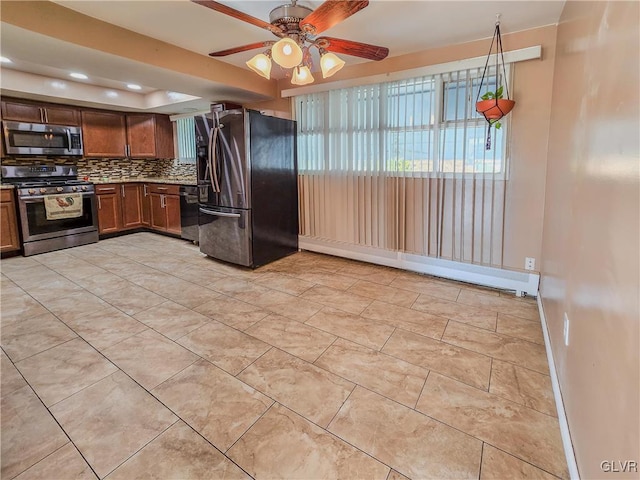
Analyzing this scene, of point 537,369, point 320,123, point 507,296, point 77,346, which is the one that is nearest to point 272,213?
point 320,123

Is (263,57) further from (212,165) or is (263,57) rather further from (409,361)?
(409,361)

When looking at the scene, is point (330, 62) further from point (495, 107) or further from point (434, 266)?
point (434, 266)

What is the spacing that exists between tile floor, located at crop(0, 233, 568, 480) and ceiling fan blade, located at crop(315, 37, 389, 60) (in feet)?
6.39

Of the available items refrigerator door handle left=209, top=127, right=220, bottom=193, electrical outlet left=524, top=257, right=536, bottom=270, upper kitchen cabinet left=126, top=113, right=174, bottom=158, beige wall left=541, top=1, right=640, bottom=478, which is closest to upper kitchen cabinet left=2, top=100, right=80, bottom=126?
upper kitchen cabinet left=126, top=113, right=174, bottom=158

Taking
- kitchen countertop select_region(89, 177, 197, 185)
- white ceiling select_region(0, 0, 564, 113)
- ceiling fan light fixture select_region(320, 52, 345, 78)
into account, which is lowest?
kitchen countertop select_region(89, 177, 197, 185)

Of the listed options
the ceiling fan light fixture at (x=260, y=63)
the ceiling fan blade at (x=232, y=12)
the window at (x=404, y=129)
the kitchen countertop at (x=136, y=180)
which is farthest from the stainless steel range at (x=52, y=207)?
the ceiling fan blade at (x=232, y=12)

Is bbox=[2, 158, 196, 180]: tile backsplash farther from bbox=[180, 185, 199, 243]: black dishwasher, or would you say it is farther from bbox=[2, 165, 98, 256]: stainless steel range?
bbox=[180, 185, 199, 243]: black dishwasher

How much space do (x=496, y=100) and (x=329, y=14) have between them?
1.60m

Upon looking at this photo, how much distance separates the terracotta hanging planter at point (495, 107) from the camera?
106 inches

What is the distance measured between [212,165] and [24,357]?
2.46 m

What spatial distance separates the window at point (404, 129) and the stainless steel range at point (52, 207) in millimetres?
3384

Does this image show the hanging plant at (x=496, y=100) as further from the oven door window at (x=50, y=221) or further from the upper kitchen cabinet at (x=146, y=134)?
the oven door window at (x=50, y=221)

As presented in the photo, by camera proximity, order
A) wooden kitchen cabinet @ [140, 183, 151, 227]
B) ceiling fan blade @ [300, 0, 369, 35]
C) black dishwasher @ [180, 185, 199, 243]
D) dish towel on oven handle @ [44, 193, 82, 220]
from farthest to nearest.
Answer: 1. wooden kitchen cabinet @ [140, 183, 151, 227]
2. black dishwasher @ [180, 185, 199, 243]
3. dish towel on oven handle @ [44, 193, 82, 220]
4. ceiling fan blade @ [300, 0, 369, 35]

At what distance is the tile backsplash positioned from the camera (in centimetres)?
520
